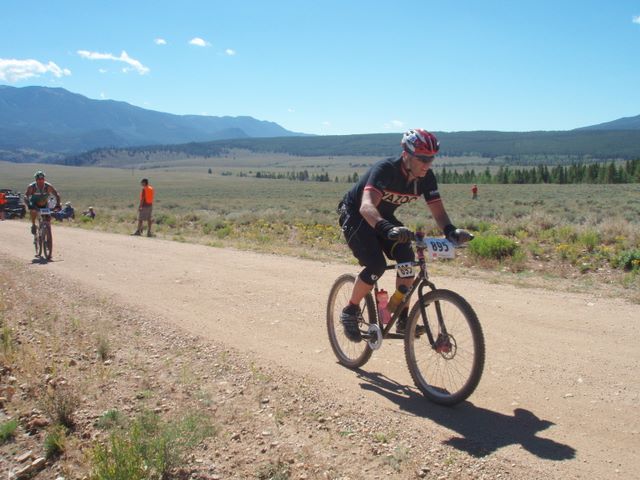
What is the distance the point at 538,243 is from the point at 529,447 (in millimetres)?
11951

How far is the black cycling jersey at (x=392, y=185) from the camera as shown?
479 cm

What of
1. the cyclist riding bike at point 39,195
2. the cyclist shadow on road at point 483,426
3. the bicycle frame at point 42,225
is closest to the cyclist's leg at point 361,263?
the cyclist shadow on road at point 483,426

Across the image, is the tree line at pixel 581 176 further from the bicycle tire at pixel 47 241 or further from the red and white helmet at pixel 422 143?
the red and white helmet at pixel 422 143

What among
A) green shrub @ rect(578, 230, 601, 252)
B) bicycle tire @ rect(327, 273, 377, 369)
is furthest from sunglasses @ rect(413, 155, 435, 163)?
green shrub @ rect(578, 230, 601, 252)

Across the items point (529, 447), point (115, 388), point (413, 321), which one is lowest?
point (115, 388)

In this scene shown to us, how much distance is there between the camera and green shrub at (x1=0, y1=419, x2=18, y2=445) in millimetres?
5219

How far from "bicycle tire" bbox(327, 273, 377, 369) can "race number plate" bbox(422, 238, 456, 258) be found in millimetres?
1074

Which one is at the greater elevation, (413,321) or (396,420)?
(413,321)

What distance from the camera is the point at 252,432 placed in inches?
177

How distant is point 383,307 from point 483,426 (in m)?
A: 1.38

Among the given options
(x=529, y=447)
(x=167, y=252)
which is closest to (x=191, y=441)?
(x=529, y=447)

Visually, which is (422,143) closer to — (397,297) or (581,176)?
(397,297)

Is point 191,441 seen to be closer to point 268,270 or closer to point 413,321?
point 413,321

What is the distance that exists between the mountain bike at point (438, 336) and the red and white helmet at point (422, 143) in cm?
66
